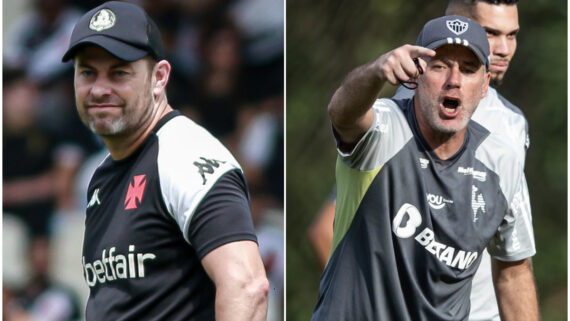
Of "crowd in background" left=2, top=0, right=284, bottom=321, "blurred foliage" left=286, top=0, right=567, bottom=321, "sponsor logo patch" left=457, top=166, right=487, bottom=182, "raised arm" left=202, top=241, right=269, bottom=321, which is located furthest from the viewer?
"blurred foliage" left=286, top=0, right=567, bottom=321

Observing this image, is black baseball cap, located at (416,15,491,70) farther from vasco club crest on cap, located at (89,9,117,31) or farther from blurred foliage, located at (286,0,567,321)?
blurred foliage, located at (286,0,567,321)

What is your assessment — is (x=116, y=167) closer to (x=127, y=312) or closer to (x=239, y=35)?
(x=127, y=312)

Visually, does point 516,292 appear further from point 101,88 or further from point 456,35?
point 101,88

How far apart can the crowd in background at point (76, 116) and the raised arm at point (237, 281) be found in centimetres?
269

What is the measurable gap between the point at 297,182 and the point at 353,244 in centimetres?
303

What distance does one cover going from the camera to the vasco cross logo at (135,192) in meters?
2.75

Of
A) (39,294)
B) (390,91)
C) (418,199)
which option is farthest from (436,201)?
(390,91)

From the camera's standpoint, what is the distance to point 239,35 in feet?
17.4

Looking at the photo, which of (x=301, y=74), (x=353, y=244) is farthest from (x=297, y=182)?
(x=353, y=244)

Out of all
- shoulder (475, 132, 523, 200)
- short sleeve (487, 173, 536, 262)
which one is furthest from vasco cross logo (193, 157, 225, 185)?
short sleeve (487, 173, 536, 262)

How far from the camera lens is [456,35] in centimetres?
338

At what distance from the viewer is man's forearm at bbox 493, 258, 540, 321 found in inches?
152

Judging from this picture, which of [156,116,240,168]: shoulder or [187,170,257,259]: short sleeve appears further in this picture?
[156,116,240,168]: shoulder

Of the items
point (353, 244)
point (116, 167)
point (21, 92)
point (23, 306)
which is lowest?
point (23, 306)
